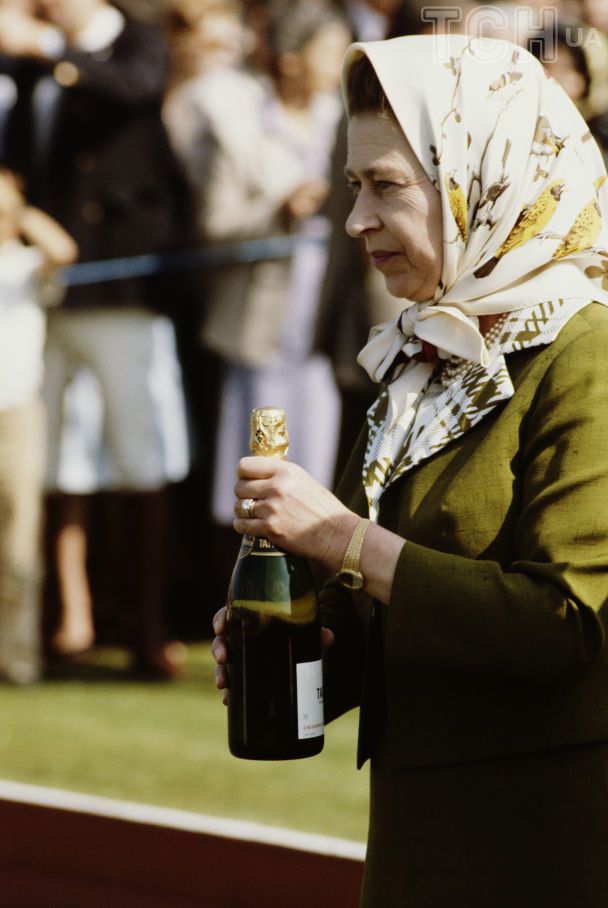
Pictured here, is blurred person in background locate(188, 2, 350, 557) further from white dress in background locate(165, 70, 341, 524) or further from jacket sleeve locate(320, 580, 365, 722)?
jacket sleeve locate(320, 580, 365, 722)

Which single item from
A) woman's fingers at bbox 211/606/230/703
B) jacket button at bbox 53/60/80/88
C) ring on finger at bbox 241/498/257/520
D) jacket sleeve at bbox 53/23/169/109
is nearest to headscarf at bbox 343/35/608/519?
ring on finger at bbox 241/498/257/520

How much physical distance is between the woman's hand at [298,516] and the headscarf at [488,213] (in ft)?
0.55

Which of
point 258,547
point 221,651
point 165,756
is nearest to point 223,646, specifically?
point 221,651

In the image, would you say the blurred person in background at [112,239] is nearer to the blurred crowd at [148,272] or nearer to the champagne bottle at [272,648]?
the blurred crowd at [148,272]

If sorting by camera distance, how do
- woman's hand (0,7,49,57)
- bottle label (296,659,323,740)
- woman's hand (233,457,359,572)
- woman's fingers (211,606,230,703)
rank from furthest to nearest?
woman's hand (0,7,49,57) < woman's fingers (211,606,230,703) < bottle label (296,659,323,740) < woman's hand (233,457,359,572)

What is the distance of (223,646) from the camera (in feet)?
7.22

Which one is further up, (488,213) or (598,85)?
(598,85)

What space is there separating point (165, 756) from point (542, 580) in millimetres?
3103

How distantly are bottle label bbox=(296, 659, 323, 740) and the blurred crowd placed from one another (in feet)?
10.8

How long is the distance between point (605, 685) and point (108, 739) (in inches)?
127

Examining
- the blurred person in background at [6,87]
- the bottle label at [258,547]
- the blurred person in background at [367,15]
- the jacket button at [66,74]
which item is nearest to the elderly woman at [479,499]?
the bottle label at [258,547]

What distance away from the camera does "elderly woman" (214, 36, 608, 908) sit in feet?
6.09

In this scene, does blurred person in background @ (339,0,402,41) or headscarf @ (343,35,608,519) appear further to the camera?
blurred person in background @ (339,0,402,41)

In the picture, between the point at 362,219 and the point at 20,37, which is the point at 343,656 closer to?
the point at 362,219
